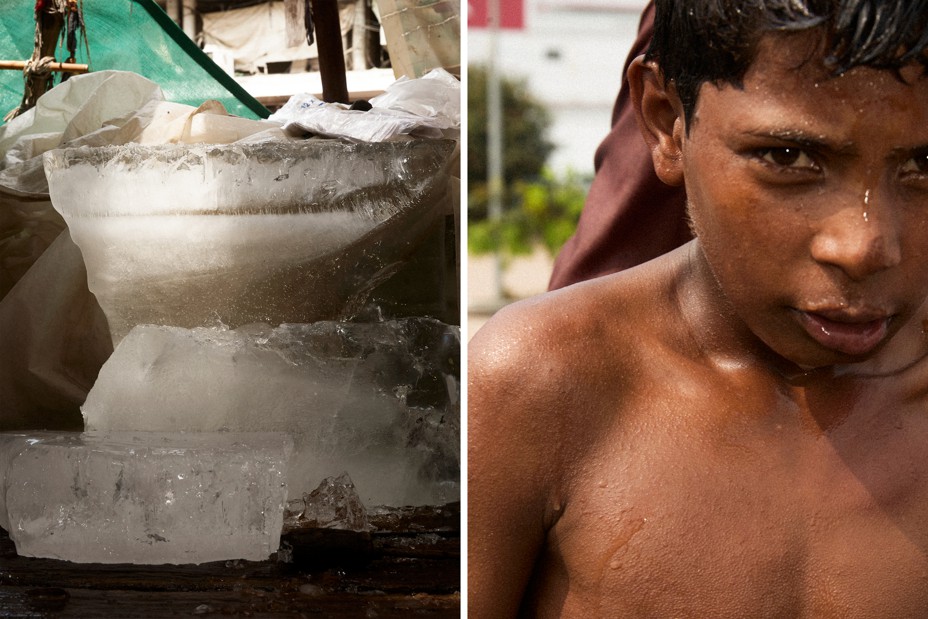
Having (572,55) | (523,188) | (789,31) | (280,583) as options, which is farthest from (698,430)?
(523,188)

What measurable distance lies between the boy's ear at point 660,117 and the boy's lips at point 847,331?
264 mm

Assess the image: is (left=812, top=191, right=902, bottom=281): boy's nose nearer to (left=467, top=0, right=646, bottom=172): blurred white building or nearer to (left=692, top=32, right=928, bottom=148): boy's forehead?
(left=692, top=32, right=928, bottom=148): boy's forehead

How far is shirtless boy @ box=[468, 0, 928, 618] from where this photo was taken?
112 centimetres

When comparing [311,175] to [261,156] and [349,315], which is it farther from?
[349,315]

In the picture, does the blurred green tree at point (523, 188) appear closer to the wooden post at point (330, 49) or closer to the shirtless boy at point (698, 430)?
the wooden post at point (330, 49)

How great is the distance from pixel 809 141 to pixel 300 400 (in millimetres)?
1112

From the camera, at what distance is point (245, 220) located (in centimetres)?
181

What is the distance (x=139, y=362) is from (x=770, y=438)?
3.68 ft

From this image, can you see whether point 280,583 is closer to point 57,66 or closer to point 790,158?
point 790,158

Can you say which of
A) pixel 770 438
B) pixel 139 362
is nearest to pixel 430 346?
pixel 139 362

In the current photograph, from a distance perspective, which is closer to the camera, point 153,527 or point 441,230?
point 153,527

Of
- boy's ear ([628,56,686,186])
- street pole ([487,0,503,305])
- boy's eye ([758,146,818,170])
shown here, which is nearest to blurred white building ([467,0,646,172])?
street pole ([487,0,503,305])

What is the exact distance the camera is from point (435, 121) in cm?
193

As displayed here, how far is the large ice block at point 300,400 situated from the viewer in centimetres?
185
